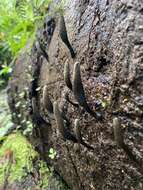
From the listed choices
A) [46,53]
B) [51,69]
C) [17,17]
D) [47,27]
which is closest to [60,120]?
[51,69]

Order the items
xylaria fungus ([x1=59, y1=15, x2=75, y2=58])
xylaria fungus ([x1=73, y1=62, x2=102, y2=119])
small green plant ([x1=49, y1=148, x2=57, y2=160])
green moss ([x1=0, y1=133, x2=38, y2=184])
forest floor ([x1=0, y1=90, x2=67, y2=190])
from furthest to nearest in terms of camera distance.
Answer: green moss ([x1=0, y1=133, x2=38, y2=184])
forest floor ([x1=0, y1=90, x2=67, y2=190])
small green plant ([x1=49, y1=148, x2=57, y2=160])
xylaria fungus ([x1=59, y1=15, x2=75, y2=58])
xylaria fungus ([x1=73, y1=62, x2=102, y2=119])

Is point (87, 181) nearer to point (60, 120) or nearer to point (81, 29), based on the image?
point (60, 120)

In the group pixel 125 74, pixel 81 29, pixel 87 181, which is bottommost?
pixel 87 181

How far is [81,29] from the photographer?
8.56 feet

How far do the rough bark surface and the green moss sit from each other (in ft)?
3.23

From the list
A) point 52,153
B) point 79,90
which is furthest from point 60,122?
point 52,153

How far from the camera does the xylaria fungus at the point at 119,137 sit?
1820 mm

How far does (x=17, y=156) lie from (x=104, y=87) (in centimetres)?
255

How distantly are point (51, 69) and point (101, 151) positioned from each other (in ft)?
3.83

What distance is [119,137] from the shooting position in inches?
72.6

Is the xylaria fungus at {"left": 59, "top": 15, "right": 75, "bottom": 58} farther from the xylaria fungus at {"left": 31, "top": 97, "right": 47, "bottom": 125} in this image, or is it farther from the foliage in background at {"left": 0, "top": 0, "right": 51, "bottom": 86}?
the foliage in background at {"left": 0, "top": 0, "right": 51, "bottom": 86}

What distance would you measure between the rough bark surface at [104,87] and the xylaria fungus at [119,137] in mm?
33

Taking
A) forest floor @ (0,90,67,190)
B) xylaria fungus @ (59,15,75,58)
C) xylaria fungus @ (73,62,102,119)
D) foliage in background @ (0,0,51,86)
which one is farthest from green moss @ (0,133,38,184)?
xylaria fungus @ (73,62,102,119)

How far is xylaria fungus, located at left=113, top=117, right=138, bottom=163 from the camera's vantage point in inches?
71.7
